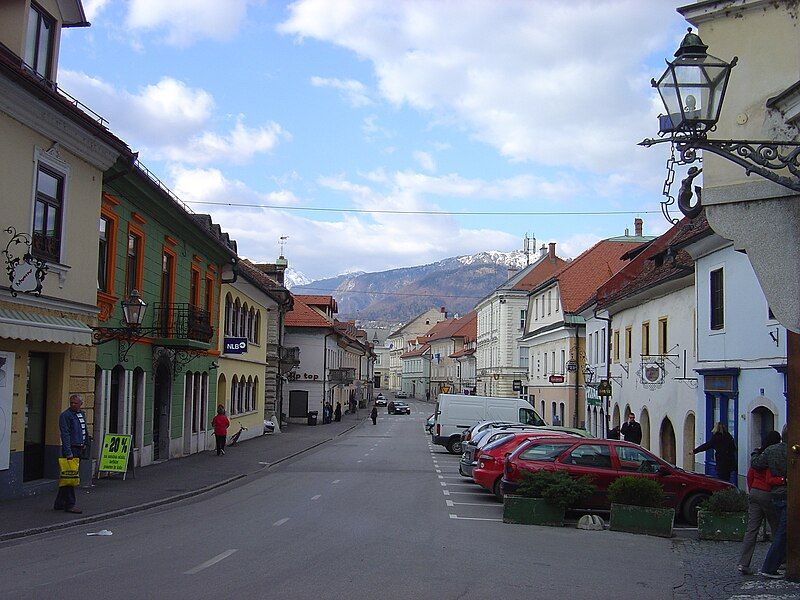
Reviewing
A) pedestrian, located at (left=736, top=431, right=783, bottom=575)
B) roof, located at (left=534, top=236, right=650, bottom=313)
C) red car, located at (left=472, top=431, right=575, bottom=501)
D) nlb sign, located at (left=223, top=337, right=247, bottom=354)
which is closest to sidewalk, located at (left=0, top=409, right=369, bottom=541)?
nlb sign, located at (left=223, top=337, right=247, bottom=354)

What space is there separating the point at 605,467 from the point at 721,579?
629cm

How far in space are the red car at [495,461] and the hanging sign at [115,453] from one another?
816 centimetres

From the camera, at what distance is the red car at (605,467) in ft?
55.2

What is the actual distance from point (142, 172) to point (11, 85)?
6581mm

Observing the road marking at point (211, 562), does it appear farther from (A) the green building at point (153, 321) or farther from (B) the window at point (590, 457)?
(A) the green building at point (153, 321)

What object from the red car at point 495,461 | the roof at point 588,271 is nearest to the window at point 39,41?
the red car at point 495,461

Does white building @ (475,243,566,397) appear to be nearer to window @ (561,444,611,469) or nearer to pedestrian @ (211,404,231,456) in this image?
A: pedestrian @ (211,404,231,456)

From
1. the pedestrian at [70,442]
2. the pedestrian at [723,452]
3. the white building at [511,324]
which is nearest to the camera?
the pedestrian at [70,442]

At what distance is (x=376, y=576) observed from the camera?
10070mm

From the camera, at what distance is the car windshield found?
57.4 feet

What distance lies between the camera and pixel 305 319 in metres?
64.7

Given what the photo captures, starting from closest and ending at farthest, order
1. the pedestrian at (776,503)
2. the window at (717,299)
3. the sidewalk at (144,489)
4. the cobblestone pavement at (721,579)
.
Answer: the cobblestone pavement at (721,579), the pedestrian at (776,503), the sidewalk at (144,489), the window at (717,299)

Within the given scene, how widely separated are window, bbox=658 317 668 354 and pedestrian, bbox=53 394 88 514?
18.6 m

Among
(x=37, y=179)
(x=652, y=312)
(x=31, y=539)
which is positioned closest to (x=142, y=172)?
(x=37, y=179)
